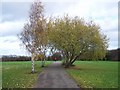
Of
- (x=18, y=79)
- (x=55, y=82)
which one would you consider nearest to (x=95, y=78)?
(x=55, y=82)

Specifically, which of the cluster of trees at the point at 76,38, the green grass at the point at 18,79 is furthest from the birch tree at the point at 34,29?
the cluster of trees at the point at 76,38

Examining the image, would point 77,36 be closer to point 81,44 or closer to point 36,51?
point 81,44

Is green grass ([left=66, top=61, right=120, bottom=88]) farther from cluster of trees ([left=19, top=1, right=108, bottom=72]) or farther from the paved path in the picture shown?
cluster of trees ([left=19, top=1, right=108, bottom=72])

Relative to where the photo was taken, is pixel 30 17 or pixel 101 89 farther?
pixel 30 17

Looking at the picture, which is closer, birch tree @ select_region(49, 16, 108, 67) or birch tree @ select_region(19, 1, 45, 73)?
birch tree @ select_region(19, 1, 45, 73)

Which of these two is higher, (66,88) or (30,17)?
(30,17)

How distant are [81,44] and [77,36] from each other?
5.00 feet

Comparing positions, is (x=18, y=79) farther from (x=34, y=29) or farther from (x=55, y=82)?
(x=34, y=29)

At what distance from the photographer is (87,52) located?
53.2m

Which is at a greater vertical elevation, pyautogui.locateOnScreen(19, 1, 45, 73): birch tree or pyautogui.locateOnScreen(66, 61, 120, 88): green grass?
pyautogui.locateOnScreen(19, 1, 45, 73): birch tree

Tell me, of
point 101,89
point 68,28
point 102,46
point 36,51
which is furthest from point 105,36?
point 101,89

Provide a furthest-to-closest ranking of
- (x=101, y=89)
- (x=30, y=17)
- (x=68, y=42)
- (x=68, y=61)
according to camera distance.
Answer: (x=68, y=61)
(x=68, y=42)
(x=30, y=17)
(x=101, y=89)

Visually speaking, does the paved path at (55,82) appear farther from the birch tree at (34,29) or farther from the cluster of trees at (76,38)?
the cluster of trees at (76,38)

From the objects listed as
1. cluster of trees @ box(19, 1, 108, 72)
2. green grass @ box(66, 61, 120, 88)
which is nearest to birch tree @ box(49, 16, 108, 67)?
cluster of trees @ box(19, 1, 108, 72)
